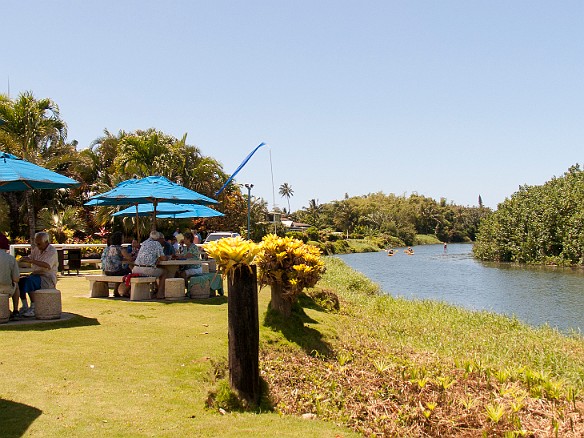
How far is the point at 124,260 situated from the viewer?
10.8 m

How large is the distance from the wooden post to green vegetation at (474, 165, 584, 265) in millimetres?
39730

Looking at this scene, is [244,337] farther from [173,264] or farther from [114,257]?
[114,257]

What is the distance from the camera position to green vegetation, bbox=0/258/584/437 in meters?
4.84

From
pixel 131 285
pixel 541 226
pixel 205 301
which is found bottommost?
pixel 205 301

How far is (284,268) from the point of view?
855 cm

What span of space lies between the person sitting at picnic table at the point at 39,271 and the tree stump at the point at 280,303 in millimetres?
3384

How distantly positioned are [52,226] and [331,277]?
12.3 meters

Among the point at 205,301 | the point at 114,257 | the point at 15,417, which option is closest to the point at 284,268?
the point at 205,301

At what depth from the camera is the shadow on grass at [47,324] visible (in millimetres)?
7207

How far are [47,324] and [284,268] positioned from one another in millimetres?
3504

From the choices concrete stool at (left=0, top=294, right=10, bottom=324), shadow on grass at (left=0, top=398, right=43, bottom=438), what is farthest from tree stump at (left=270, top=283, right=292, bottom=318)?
shadow on grass at (left=0, top=398, right=43, bottom=438)

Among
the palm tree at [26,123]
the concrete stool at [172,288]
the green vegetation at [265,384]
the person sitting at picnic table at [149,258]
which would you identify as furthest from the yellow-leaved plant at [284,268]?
the palm tree at [26,123]

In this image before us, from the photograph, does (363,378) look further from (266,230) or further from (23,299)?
(266,230)

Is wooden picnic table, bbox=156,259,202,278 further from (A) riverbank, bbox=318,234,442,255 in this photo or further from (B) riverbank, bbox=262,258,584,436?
(A) riverbank, bbox=318,234,442,255
